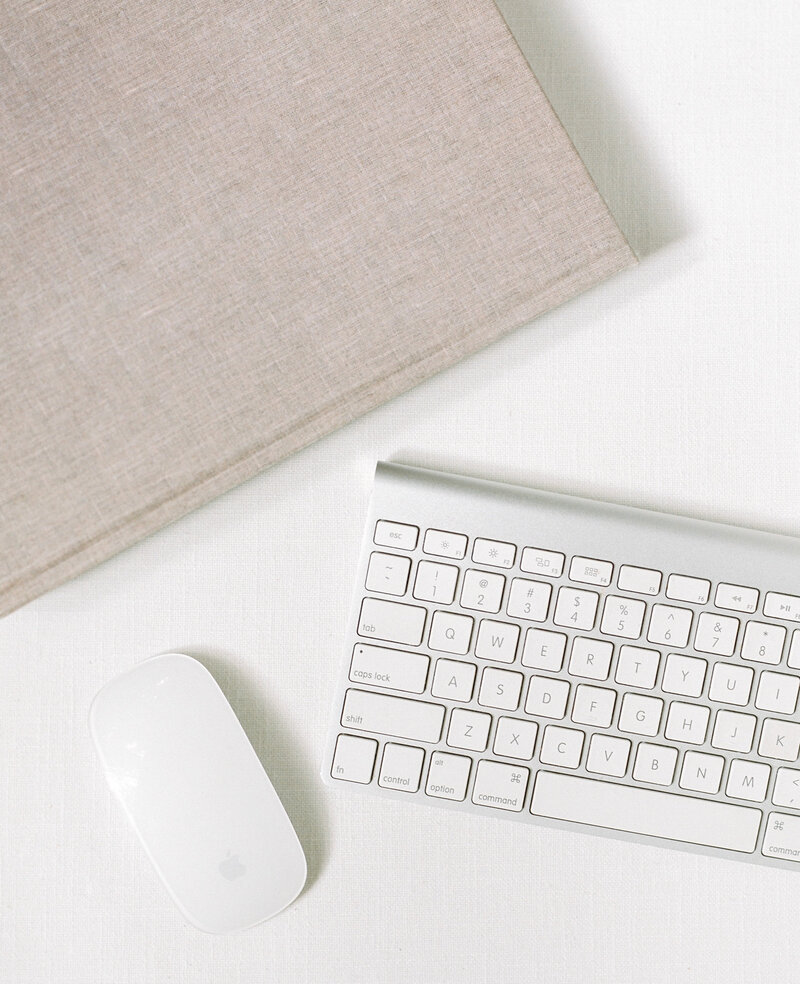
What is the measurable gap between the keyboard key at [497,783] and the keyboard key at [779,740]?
0.11 metres

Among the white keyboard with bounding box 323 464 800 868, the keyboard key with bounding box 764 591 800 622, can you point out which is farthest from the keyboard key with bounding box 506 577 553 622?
the keyboard key with bounding box 764 591 800 622

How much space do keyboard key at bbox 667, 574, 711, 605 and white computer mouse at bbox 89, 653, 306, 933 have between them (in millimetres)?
212

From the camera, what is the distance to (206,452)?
1.15 feet

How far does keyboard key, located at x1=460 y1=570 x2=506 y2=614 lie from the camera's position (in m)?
0.38

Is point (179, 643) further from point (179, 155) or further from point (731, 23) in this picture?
point (731, 23)

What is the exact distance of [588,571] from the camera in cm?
38

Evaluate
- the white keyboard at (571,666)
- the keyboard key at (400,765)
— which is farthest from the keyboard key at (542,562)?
the keyboard key at (400,765)

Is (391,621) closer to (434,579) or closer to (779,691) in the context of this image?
(434,579)

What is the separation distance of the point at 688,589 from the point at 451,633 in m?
0.11

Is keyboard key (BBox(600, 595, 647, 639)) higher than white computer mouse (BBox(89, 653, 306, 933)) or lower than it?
higher

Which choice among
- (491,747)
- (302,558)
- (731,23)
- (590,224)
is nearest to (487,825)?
(491,747)

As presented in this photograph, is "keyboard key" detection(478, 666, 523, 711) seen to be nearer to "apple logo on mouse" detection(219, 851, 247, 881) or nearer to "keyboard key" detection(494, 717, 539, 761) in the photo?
"keyboard key" detection(494, 717, 539, 761)

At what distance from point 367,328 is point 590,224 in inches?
4.3

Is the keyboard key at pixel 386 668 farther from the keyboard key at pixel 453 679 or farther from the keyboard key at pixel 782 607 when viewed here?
the keyboard key at pixel 782 607
